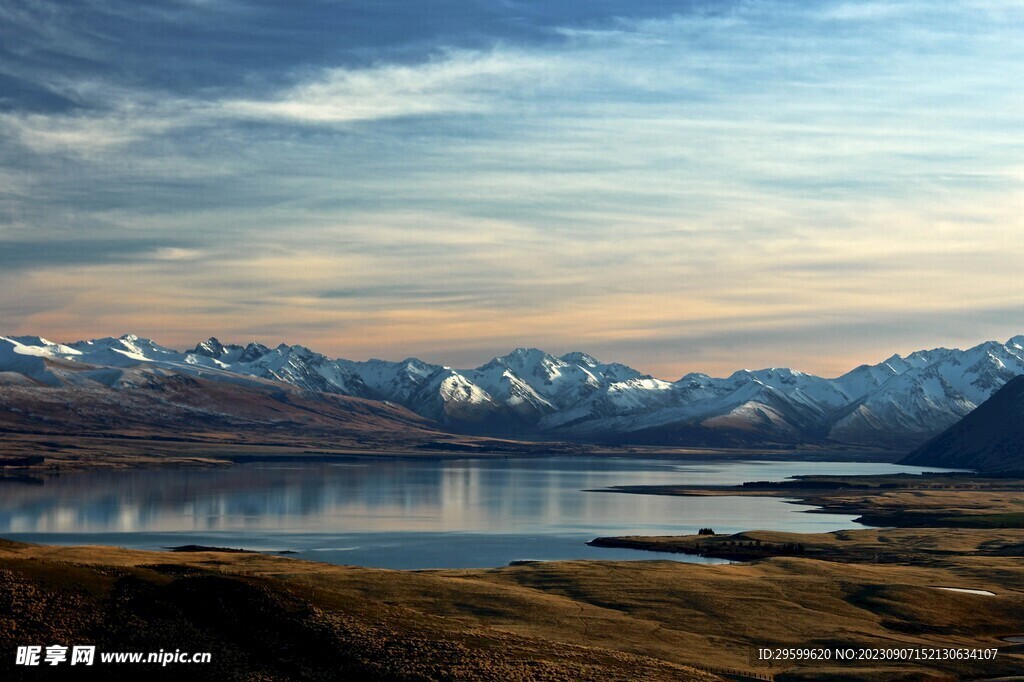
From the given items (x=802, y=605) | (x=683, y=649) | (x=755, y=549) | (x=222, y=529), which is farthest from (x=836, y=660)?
(x=222, y=529)

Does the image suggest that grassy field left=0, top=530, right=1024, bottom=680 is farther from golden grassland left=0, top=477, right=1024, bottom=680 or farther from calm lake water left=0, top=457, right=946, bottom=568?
calm lake water left=0, top=457, right=946, bottom=568

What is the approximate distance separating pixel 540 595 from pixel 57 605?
34114mm

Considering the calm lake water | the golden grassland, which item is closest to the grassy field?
the golden grassland

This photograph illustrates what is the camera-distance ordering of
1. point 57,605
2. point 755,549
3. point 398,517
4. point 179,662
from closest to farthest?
point 179,662, point 57,605, point 755,549, point 398,517

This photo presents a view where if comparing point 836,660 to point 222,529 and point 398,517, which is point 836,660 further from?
point 398,517

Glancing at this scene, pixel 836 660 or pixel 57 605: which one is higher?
pixel 57 605

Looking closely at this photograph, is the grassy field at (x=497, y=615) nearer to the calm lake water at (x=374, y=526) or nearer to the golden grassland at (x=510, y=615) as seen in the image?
the golden grassland at (x=510, y=615)

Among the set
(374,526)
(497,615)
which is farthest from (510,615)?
(374,526)

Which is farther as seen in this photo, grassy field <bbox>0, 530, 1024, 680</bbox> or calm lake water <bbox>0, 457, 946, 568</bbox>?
calm lake water <bbox>0, 457, 946, 568</bbox>

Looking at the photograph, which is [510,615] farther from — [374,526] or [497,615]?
[374,526]

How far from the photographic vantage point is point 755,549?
128875 millimetres

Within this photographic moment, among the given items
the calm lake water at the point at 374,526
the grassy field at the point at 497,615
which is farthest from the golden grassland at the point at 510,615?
the calm lake water at the point at 374,526

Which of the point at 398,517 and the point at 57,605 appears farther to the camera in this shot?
the point at 398,517

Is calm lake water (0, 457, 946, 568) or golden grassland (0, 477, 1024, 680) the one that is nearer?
golden grassland (0, 477, 1024, 680)
